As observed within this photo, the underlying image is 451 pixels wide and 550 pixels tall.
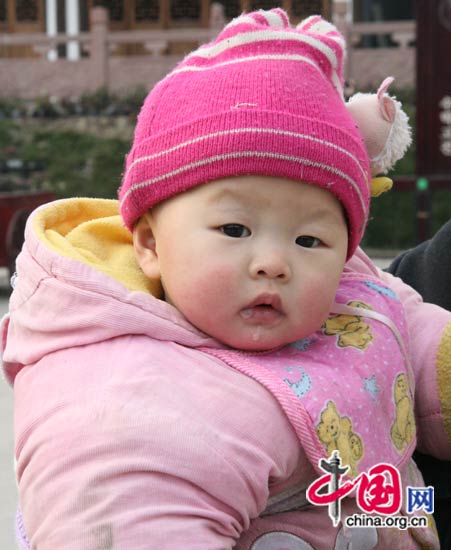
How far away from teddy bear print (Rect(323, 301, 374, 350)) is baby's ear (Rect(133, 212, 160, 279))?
0.88ft

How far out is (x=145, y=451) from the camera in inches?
47.2

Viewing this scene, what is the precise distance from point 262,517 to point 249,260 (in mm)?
333

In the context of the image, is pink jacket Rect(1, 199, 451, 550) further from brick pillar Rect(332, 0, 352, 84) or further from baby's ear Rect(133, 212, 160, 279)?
brick pillar Rect(332, 0, 352, 84)

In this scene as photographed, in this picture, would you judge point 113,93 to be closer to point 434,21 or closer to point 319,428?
point 434,21

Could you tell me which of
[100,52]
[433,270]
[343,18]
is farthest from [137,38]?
[433,270]

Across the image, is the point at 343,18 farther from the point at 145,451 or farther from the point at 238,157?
the point at 145,451

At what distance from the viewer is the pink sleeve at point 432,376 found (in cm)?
156

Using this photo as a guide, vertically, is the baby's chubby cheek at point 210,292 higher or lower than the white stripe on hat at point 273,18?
lower

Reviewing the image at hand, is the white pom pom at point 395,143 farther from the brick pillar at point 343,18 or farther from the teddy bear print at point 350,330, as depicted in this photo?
the brick pillar at point 343,18

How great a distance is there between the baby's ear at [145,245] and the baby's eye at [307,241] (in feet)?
0.70

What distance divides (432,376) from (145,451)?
0.56m

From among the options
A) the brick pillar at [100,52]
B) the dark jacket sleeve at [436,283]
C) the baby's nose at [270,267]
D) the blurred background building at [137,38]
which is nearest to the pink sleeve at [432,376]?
the dark jacket sleeve at [436,283]

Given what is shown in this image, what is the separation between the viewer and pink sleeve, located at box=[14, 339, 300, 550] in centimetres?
117

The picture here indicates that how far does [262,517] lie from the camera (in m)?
1.33
